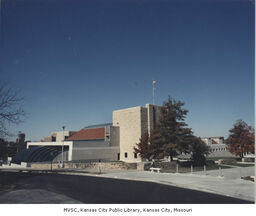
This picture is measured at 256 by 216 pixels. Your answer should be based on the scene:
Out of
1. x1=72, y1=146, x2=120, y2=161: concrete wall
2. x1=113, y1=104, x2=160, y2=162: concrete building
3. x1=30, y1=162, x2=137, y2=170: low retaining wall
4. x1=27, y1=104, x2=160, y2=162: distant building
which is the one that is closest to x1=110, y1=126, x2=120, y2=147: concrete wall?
x1=27, y1=104, x2=160, y2=162: distant building

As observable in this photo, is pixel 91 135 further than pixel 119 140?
Yes

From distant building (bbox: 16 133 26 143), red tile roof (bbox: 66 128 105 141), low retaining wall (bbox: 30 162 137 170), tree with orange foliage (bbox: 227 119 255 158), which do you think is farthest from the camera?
distant building (bbox: 16 133 26 143)

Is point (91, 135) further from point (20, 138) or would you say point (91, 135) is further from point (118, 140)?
point (20, 138)

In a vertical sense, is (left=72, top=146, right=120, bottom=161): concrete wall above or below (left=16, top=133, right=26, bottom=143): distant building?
below

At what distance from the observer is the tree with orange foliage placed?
4041 cm

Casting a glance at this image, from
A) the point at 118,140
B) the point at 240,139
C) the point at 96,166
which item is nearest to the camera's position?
the point at 96,166

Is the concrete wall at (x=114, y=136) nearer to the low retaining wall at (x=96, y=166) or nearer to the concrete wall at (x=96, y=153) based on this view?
the concrete wall at (x=96, y=153)

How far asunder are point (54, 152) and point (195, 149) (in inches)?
1076

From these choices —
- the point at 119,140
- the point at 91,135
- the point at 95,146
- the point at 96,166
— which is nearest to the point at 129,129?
the point at 119,140

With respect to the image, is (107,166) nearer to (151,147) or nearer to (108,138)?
(151,147)

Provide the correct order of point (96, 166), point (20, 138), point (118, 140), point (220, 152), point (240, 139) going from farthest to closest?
point (20, 138)
point (220, 152)
point (118, 140)
point (240, 139)
point (96, 166)

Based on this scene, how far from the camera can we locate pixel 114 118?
51.3 meters

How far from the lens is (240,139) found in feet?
135

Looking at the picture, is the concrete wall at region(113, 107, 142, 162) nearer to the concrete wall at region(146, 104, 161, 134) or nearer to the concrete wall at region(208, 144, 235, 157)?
the concrete wall at region(146, 104, 161, 134)
